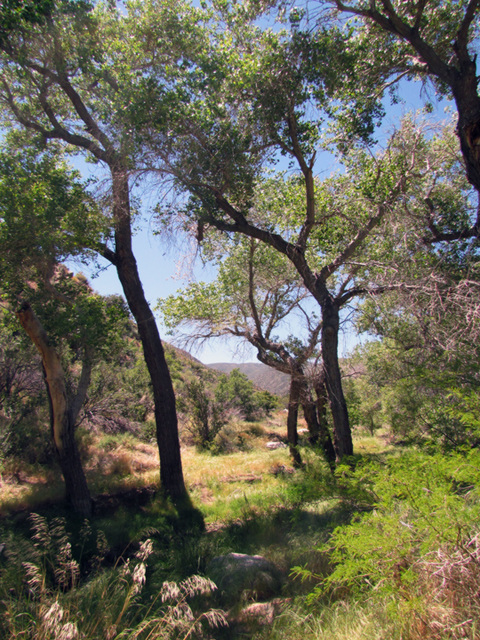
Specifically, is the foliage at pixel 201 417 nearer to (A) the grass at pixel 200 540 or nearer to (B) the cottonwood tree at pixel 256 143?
(A) the grass at pixel 200 540

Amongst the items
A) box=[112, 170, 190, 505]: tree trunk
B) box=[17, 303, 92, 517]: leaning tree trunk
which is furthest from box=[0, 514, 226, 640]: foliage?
box=[112, 170, 190, 505]: tree trunk

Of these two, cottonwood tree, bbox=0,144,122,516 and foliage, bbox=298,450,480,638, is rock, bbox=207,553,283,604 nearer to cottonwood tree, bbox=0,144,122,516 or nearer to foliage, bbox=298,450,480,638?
foliage, bbox=298,450,480,638

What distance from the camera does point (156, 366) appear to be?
9.09 m

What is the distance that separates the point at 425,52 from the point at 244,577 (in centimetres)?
772

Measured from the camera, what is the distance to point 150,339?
9.10 m

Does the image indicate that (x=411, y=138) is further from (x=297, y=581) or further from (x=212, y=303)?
(x=297, y=581)

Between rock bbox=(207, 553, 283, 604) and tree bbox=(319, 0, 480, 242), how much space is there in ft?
17.9

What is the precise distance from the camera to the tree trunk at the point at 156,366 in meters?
8.72

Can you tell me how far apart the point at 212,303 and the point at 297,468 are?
6.29 meters

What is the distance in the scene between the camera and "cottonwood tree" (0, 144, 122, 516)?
6852 millimetres

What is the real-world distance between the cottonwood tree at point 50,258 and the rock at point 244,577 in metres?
4.18

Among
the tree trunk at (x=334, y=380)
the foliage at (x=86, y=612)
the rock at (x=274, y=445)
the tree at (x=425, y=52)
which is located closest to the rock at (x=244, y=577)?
the foliage at (x=86, y=612)

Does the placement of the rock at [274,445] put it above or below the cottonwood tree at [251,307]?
below

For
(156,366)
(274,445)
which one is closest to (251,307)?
(156,366)
